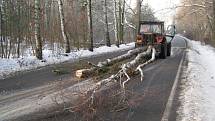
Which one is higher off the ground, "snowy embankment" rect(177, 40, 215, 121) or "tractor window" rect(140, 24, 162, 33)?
"tractor window" rect(140, 24, 162, 33)

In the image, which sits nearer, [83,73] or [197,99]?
[197,99]

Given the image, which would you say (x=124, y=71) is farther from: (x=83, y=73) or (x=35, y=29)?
(x=35, y=29)

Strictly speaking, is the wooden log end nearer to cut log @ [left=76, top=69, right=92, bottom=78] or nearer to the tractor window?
cut log @ [left=76, top=69, right=92, bottom=78]

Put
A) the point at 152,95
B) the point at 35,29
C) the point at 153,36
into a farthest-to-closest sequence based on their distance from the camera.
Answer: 1. the point at 153,36
2. the point at 35,29
3. the point at 152,95

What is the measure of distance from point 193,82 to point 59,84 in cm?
476

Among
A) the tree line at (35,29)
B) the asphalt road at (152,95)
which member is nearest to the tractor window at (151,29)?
the tree line at (35,29)

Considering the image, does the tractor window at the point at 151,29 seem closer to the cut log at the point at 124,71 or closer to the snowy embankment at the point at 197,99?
the cut log at the point at 124,71

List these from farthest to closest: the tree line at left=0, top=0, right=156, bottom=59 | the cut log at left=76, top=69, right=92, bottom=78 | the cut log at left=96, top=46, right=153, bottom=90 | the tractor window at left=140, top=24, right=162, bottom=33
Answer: the tractor window at left=140, top=24, right=162, bottom=33 < the tree line at left=0, top=0, right=156, bottom=59 < the cut log at left=76, top=69, right=92, bottom=78 < the cut log at left=96, top=46, right=153, bottom=90

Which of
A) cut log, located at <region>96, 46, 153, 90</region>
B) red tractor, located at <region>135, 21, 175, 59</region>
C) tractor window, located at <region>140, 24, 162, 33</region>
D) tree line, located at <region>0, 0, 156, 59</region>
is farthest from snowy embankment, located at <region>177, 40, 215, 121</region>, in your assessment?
tree line, located at <region>0, 0, 156, 59</region>

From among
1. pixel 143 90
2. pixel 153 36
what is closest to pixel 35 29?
pixel 153 36

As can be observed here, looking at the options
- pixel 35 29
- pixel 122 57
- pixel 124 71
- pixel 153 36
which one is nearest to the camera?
pixel 124 71

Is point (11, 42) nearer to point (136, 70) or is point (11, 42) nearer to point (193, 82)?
point (136, 70)

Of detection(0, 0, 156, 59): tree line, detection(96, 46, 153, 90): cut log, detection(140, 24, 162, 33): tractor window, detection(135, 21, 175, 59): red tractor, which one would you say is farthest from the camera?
detection(140, 24, 162, 33): tractor window

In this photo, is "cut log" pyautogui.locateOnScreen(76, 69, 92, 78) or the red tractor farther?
the red tractor
